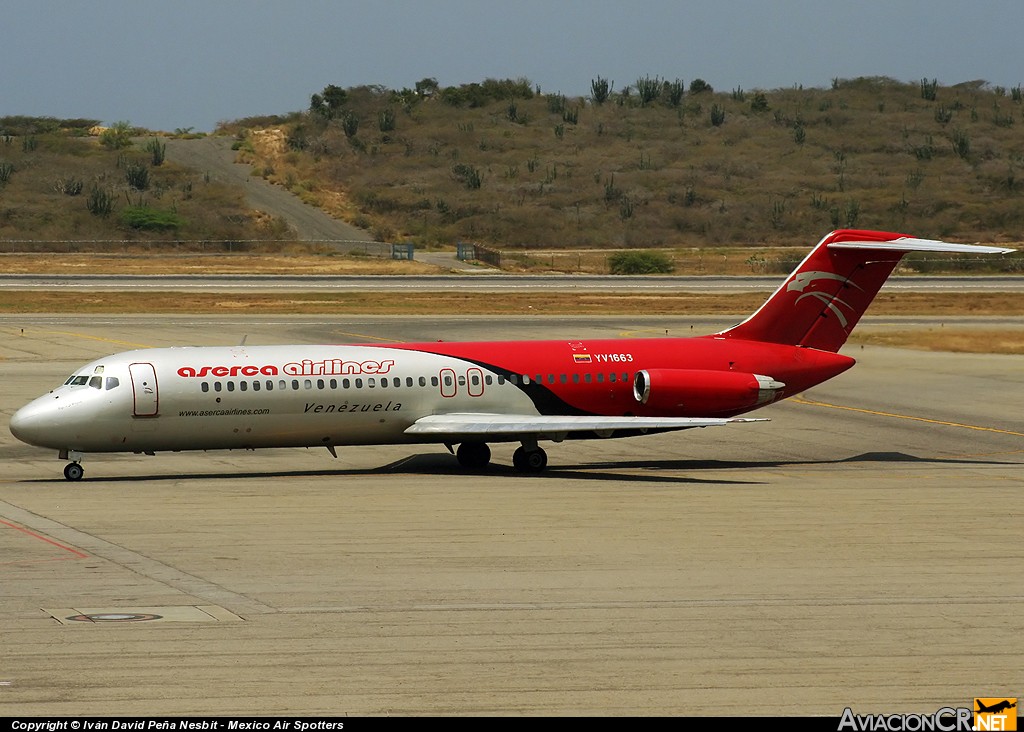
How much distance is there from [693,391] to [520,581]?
13.7 meters

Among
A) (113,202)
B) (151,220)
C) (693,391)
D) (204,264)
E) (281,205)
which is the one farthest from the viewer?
(281,205)

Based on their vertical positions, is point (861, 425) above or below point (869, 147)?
below

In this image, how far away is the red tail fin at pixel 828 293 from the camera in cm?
3569

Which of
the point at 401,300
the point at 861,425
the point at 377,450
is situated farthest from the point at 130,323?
the point at 861,425

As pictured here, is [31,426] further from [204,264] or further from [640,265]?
[640,265]

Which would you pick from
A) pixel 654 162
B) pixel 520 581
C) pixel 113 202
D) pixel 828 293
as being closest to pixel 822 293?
pixel 828 293

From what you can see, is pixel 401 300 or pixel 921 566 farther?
pixel 401 300

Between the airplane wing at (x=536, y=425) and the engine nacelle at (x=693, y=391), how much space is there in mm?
936

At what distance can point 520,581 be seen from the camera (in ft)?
67.8

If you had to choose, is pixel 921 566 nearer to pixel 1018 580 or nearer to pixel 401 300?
pixel 1018 580

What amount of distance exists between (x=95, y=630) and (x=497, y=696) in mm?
5687

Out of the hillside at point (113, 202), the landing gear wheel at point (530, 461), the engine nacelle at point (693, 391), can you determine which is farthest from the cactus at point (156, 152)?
the engine nacelle at point (693, 391)

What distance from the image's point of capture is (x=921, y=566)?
21.7 meters

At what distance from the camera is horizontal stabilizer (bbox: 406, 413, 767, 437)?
104 ft
